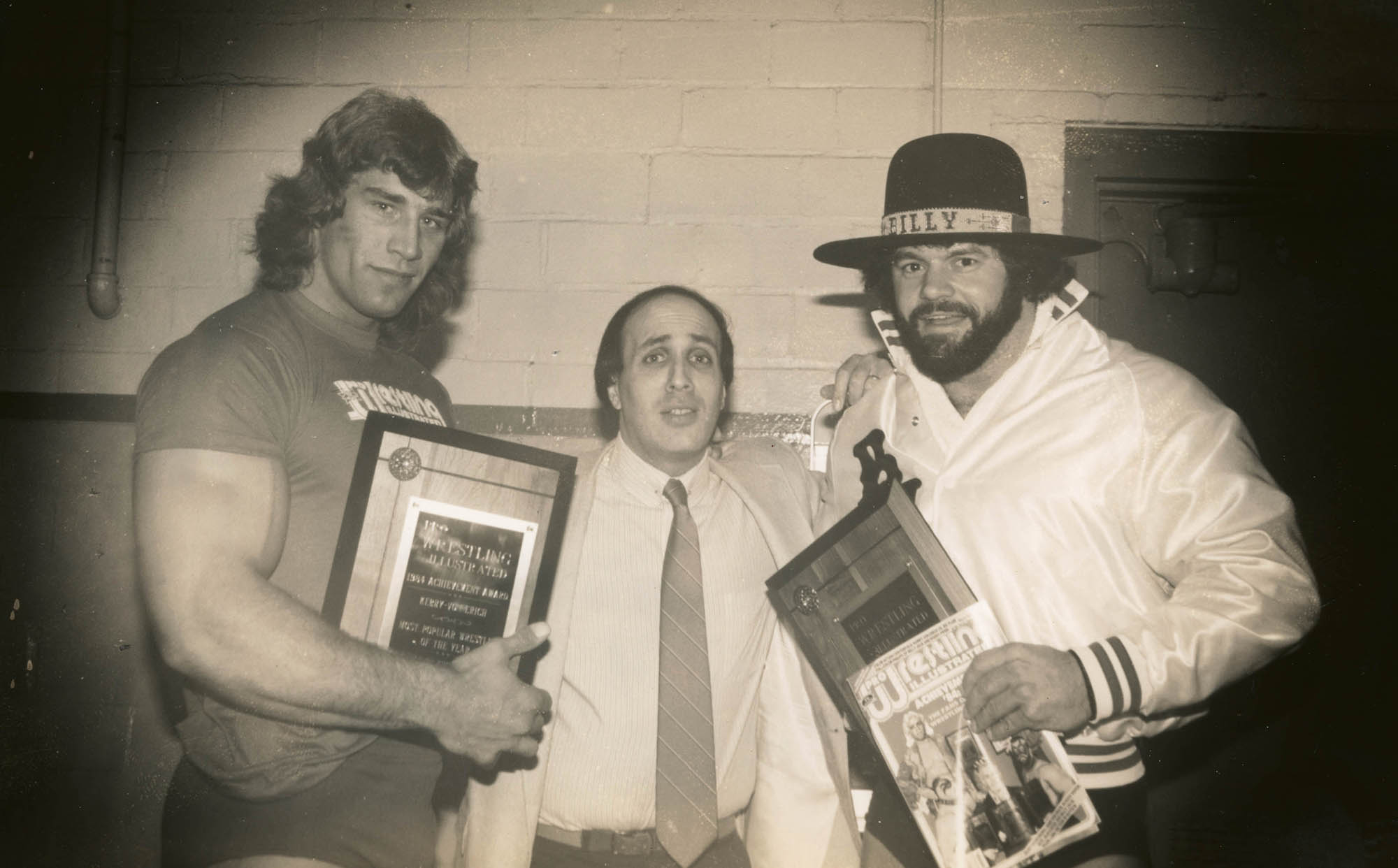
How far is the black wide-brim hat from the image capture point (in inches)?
73.2

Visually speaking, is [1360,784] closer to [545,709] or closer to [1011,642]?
[1011,642]

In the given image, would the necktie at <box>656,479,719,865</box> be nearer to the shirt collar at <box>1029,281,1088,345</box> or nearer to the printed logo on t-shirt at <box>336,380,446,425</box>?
the printed logo on t-shirt at <box>336,380,446,425</box>

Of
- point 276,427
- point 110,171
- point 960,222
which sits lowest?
point 276,427

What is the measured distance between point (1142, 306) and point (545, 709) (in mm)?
1854

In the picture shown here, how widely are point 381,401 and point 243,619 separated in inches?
19.3

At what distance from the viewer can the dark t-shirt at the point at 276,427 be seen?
5.15 feet

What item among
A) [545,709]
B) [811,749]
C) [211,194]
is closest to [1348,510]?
[811,749]

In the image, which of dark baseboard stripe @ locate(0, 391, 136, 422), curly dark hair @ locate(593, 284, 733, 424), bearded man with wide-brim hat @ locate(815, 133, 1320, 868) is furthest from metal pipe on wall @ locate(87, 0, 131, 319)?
bearded man with wide-brim hat @ locate(815, 133, 1320, 868)

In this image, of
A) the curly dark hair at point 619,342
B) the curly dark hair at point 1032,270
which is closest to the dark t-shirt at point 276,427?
the curly dark hair at point 619,342

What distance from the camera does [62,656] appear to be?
2414 mm

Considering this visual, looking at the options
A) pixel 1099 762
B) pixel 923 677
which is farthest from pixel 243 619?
pixel 1099 762

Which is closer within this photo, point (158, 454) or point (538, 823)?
point (158, 454)

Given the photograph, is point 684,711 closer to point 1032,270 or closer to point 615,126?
point 1032,270

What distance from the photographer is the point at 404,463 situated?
5.35ft
